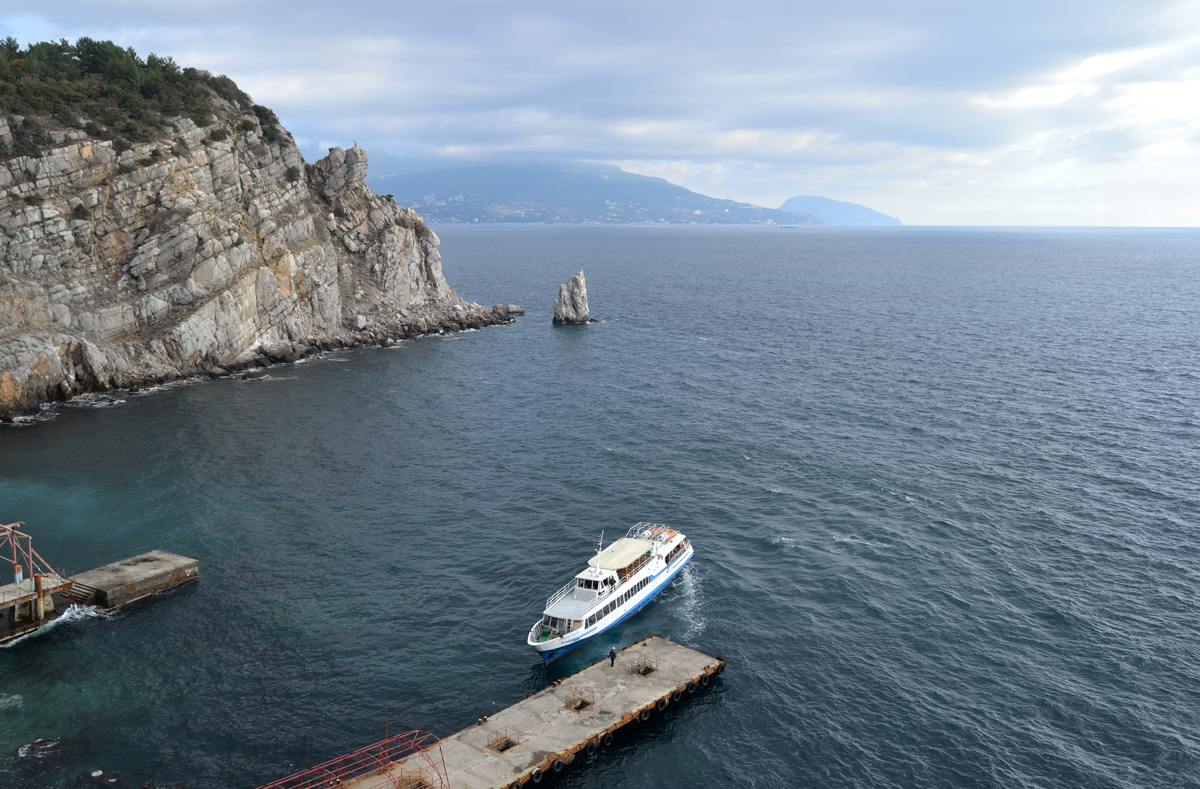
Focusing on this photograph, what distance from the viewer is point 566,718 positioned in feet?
161

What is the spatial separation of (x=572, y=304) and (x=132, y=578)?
132476mm

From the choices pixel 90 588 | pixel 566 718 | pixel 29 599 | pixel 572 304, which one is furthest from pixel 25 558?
pixel 572 304

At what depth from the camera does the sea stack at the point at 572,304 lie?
185125mm

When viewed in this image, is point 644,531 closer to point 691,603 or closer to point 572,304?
point 691,603

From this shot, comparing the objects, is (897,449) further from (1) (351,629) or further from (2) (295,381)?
(2) (295,381)

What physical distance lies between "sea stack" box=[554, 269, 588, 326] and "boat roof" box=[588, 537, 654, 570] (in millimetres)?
121836

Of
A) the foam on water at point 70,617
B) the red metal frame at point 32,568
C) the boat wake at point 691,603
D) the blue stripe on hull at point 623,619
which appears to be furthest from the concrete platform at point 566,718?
the red metal frame at point 32,568

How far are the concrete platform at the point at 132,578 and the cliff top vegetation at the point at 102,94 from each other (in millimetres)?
85745

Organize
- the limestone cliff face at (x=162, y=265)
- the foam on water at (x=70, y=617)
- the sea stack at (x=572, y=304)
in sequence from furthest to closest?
1. the sea stack at (x=572, y=304)
2. the limestone cliff face at (x=162, y=265)
3. the foam on water at (x=70, y=617)

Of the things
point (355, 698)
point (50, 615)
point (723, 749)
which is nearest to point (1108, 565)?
point (723, 749)

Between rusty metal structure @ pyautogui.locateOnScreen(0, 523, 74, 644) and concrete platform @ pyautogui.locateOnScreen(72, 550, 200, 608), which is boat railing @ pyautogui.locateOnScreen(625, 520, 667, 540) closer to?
concrete platform @ pyautogui.locateOnScreen(72, 550, 200, 608)

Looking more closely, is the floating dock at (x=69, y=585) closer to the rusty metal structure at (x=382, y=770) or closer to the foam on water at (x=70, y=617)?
the foam on water at (x=70, y=617)

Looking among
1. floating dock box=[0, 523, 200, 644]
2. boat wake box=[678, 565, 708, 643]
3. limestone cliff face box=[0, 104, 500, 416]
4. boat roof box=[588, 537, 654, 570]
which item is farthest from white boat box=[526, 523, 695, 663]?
limestone cliff face box=[0, 104, 500, 416]

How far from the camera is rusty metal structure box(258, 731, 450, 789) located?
42.9 metres
